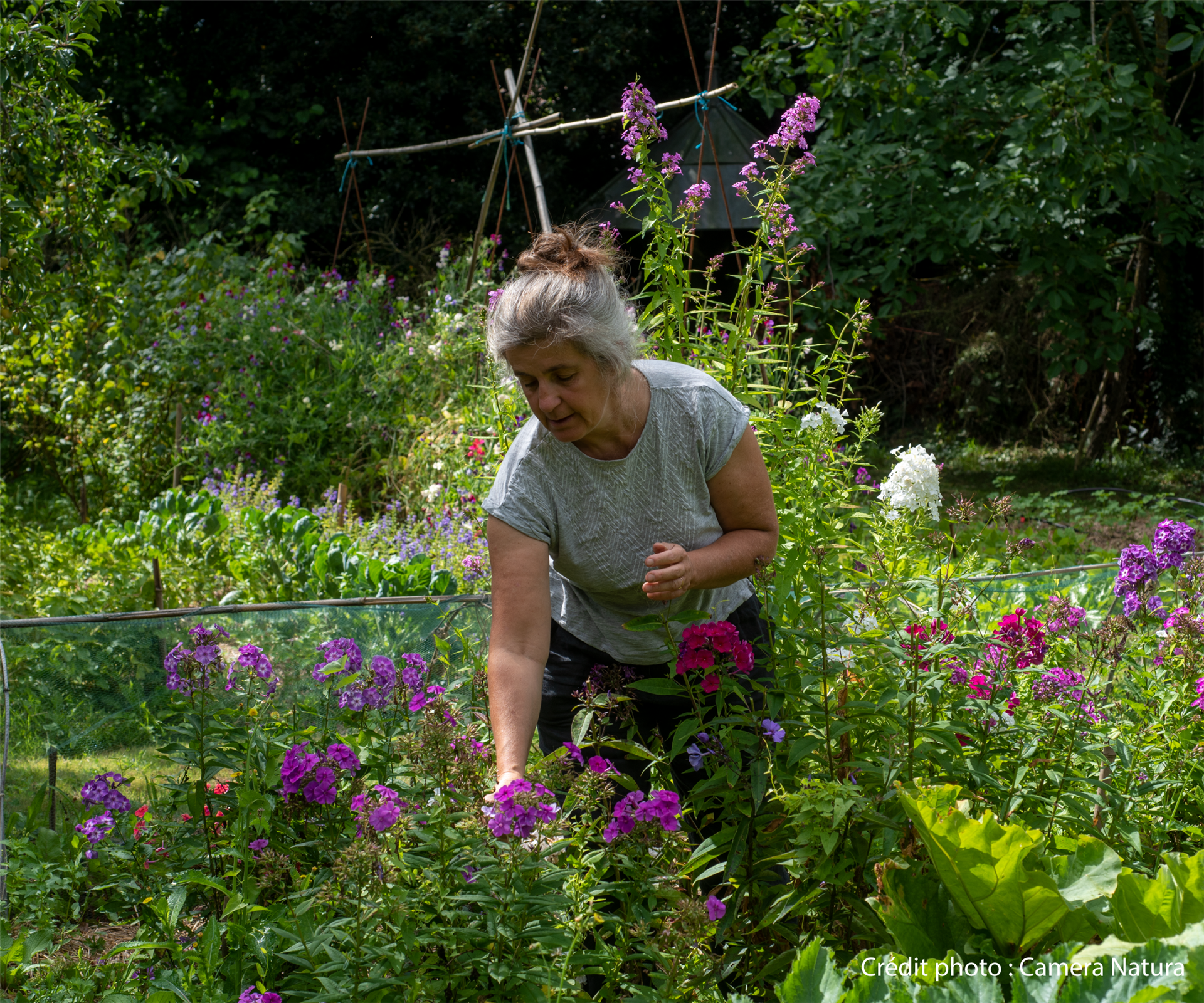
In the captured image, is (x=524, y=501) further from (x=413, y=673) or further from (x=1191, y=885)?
(x=1191, y=885)

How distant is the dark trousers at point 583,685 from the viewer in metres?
2.05

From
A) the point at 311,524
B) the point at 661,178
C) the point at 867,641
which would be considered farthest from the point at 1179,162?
the point at 867,641

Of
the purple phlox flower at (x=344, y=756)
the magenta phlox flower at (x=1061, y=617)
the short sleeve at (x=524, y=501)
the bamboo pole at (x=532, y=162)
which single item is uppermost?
the bamboo pole at (x=532, y=162)

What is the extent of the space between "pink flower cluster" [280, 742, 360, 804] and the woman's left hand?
58cm

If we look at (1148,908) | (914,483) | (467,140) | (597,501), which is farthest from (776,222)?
(467,140)

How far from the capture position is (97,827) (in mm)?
1857

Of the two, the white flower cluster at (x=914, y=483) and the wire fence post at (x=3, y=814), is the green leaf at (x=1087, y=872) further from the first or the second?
the wire fence post at (x=3, y=814)

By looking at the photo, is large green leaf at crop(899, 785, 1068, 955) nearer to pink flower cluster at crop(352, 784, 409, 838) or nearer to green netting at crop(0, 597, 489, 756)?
pink flower cluster at crop(352, 784, 409, 838)

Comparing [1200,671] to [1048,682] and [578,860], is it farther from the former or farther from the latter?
[578,860]

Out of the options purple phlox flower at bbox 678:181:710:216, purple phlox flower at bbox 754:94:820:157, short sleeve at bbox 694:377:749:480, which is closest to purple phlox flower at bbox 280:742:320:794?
short sleeve at bbox 694:377:749:480

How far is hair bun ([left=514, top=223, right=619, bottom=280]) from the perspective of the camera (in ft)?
6.12

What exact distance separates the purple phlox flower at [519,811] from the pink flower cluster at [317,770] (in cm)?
52

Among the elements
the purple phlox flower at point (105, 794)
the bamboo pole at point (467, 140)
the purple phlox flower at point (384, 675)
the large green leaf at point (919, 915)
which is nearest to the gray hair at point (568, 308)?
the purple phlox flower at point (384, 675)

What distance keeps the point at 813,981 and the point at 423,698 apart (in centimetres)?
91
